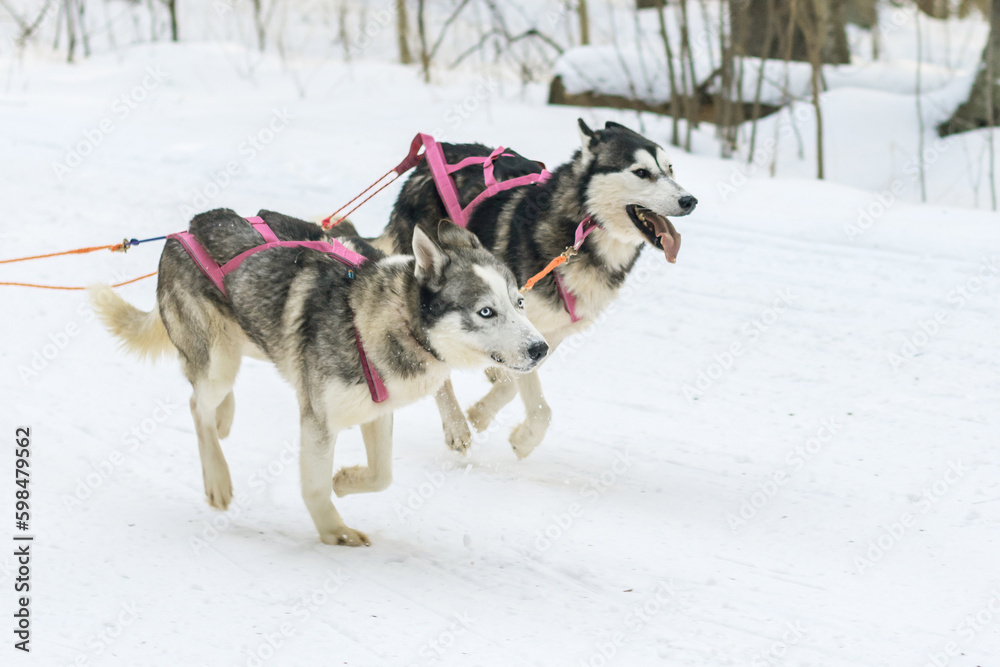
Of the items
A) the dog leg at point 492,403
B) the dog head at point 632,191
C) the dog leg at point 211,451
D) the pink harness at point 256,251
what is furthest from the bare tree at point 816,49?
the dog leg at point 211,451

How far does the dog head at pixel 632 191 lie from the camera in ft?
14.5

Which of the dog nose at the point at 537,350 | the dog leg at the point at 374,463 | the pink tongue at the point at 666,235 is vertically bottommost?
the dog leg at the point at 374,463

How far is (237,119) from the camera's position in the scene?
35.9 feet

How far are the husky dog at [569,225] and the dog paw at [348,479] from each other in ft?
2.67

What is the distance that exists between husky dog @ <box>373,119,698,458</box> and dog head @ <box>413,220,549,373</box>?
0.98m

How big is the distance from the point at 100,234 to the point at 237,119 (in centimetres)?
333

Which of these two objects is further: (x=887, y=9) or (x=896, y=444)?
(x=887, y=9)

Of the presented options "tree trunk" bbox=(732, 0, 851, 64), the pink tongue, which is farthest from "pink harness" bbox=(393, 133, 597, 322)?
"tree trunk" bbox=(732, 0, 851, 64)

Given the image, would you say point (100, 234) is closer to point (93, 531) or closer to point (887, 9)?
point (93, 531)

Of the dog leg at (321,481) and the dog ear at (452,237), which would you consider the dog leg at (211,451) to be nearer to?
the dog leg at (321,481)

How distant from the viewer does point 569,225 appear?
4.69 metres

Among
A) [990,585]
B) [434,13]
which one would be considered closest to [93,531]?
[990,585]

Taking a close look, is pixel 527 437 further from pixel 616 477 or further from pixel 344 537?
pixel 344 537

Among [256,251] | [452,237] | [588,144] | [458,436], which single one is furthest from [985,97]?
[256,251]
